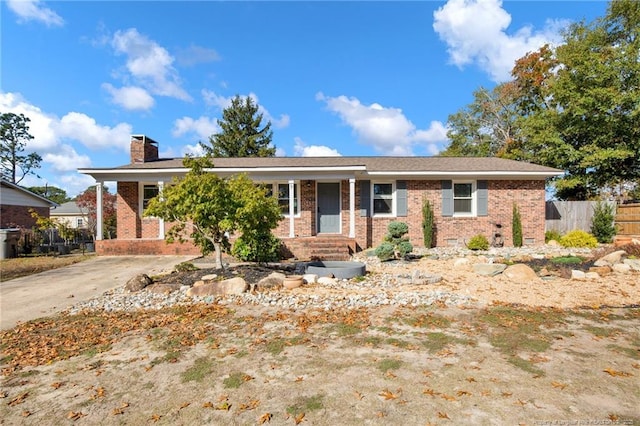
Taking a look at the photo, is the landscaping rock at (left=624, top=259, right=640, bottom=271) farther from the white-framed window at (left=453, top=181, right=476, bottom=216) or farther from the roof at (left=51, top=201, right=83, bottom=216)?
the roof at (left=51, top=201, right=83, bottom=216)

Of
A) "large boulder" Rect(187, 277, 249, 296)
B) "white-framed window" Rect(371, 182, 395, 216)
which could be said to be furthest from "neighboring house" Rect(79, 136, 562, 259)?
"large boulder" Rect(187, 277, 249, 296)

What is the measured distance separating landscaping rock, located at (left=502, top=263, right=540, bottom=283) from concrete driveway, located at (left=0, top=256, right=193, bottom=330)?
28.6ft

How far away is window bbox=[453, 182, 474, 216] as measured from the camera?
13.7 meters

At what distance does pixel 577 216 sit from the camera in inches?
578

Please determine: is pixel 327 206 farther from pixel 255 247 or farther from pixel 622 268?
pixel 622 268

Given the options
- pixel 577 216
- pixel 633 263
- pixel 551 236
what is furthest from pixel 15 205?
pixel 577 216

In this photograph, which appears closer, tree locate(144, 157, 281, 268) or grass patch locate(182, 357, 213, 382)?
grass patch locate(182, 357, 213, 382)

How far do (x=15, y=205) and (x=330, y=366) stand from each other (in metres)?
23.8

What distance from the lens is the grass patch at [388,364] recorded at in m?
3.23

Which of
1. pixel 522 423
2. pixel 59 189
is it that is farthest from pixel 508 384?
pixel 59 189

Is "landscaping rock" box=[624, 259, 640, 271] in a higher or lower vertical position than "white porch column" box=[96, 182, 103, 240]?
lower

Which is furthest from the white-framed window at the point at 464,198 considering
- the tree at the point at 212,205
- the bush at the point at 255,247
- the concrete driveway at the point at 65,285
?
the concrete driveway at the point at 65,285

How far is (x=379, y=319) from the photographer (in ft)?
15.8

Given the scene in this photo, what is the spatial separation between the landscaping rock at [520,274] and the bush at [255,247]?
572cm
